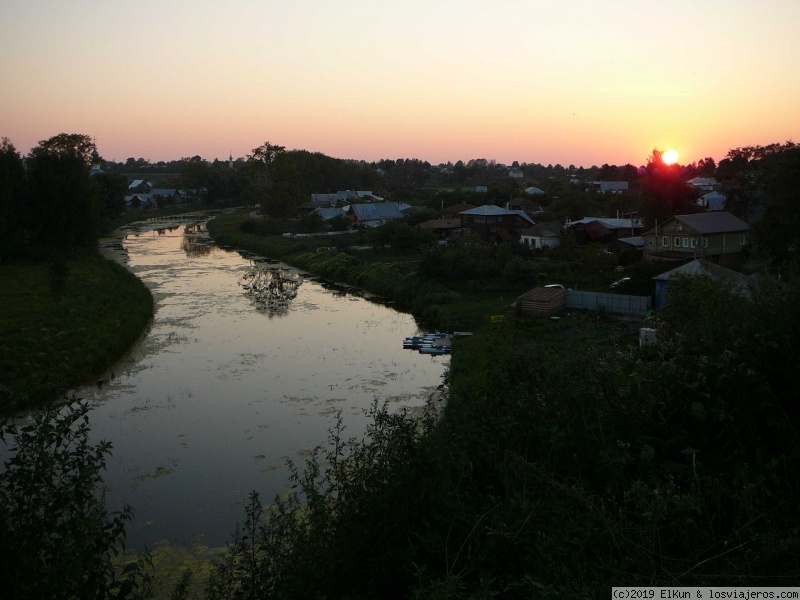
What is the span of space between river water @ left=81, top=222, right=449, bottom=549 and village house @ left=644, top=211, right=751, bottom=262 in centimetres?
720

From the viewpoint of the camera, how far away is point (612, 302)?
12633 mm

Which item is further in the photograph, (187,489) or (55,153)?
(55,153)

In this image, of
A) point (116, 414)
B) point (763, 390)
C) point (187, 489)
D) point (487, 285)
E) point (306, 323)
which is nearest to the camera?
point (763, 390)

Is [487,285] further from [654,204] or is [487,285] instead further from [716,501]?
[716,501]

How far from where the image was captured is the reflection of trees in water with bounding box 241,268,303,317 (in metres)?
15.7

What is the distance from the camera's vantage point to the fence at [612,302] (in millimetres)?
12297

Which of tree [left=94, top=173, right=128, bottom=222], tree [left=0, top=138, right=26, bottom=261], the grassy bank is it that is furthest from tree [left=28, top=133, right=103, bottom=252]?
tree [left=94, top=173, right=128, bottom=222]

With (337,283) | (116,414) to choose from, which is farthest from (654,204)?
(116,414)

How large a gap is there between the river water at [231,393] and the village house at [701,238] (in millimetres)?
7199

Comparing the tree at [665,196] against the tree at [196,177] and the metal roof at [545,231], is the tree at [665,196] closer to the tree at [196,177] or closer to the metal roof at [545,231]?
the metal roof at [545,231]

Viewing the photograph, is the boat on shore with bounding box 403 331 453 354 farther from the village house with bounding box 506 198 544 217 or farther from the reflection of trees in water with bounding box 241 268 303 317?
the village house with bounding box 506 198 544 217

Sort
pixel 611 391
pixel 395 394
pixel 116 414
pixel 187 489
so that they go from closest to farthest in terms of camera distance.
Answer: pixel 611 391 < pixel 187 489 < pixel 116 414 < pixel 395 394

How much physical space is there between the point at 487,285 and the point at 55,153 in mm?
15692

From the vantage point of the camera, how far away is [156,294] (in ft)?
55.2
